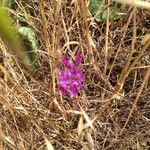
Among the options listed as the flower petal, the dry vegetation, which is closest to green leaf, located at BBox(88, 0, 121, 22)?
the dry vegetation

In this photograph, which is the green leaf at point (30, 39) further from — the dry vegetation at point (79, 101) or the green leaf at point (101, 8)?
the green leaf at point (101, 8)

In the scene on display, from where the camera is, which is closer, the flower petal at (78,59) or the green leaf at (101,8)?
the flower petal at (78,59)

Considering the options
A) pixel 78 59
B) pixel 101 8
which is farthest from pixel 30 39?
pixel 101 8

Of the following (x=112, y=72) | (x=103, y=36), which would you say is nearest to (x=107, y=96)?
(x=112, y=72)

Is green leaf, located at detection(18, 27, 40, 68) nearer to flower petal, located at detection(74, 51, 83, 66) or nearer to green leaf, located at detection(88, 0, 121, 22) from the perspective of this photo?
flower petal, located at detection(74, 51, 83, 66)

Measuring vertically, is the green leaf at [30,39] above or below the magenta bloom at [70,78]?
above

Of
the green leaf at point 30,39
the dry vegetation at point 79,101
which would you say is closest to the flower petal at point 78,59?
the dry vegetation at point 79,101

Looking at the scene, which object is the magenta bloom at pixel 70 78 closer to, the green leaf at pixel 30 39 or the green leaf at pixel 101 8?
the green leaf at pixel 30 39

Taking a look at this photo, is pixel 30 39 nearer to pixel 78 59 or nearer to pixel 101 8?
pixel 78 59

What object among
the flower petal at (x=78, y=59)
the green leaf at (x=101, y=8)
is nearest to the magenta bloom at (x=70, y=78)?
the flower petal at (x=78, y=59)

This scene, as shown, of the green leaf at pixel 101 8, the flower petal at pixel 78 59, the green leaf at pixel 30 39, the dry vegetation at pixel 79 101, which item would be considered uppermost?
the green leaf at pixel 101 8
